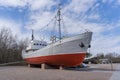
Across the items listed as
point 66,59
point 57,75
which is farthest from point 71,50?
point 57,75

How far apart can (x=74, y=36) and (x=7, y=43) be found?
37.9 m

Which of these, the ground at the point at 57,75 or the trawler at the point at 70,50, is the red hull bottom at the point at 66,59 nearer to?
the trawler at the point at 70,50

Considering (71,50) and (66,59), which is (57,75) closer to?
(71,50)

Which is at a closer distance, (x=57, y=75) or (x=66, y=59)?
(x=57, y=75)

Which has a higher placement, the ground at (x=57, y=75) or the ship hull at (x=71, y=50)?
the ship hull at (x=71, y=50)

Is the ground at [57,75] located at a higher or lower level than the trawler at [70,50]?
lower

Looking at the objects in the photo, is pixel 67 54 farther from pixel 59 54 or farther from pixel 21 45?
pixel 21 45

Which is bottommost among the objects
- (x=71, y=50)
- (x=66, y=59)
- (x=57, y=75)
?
(x=57, y=75)

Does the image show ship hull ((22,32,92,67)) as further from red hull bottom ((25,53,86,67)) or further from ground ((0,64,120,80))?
ground ((0,64,120,80))

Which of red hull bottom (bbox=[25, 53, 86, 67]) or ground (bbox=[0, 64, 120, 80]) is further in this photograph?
red hull bottom (bbox=[25, 53, 86, 67])

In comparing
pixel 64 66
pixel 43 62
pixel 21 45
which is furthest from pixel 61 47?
pixel 21 45

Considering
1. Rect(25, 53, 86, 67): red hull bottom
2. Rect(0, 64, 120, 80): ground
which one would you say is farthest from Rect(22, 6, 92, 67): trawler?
Rect(0, 64, 120, 80): ground

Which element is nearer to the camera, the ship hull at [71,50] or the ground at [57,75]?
the ground at [57,75]

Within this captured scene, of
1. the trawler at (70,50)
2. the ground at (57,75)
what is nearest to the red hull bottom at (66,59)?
the trawler at (70,50)
